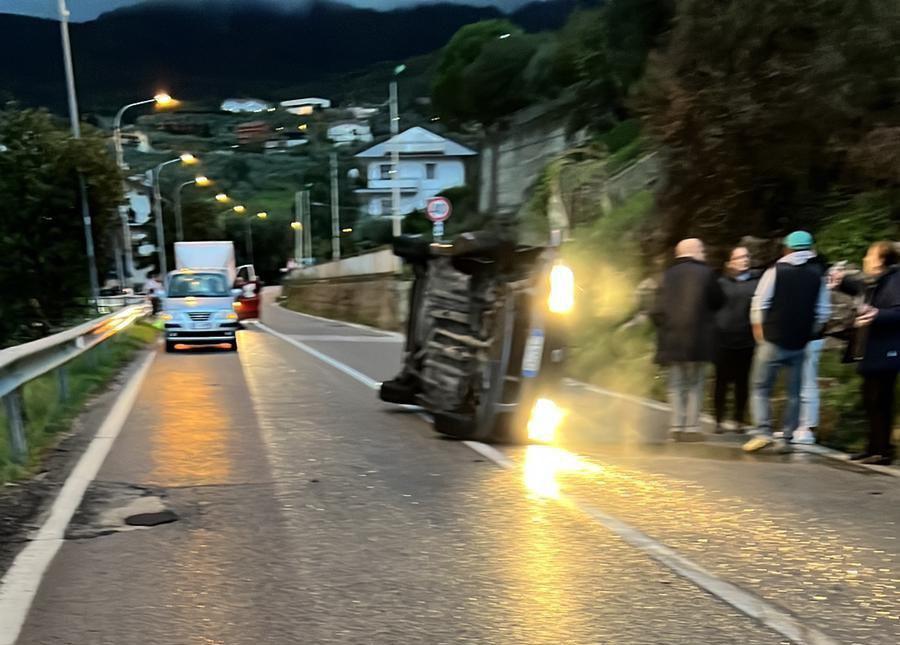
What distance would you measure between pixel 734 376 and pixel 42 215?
66.1 ft

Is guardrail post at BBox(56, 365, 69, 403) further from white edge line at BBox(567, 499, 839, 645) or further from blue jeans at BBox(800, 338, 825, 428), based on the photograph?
blue jeans at BBox(800, 338, 825, 428)

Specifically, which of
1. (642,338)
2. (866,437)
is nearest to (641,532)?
(866,437)

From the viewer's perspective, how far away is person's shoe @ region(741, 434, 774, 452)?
841 cm

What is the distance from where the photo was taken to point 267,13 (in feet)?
70.6

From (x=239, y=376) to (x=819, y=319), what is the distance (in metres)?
9.52

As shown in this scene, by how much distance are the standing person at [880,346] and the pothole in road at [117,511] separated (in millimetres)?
5394

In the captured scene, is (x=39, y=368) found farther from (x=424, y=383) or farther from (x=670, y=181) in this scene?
(x=670, y=181)

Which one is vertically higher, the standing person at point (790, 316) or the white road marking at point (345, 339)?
the standing person at point (790, 316)

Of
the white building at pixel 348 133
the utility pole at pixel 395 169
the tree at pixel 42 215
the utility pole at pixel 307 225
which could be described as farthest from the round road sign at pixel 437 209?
the white building at pixel 348 133

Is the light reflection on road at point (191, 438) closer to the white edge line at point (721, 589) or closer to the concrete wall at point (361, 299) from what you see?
the white edge line at point (721, 589)

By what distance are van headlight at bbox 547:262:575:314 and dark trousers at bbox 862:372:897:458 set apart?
8.11ft

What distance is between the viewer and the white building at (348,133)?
14412 centimetres

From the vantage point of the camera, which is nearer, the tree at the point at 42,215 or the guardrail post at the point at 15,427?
the guardrail post at the point at 15,427

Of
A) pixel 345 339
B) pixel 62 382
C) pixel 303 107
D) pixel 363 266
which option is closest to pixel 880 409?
pixel 62 382
